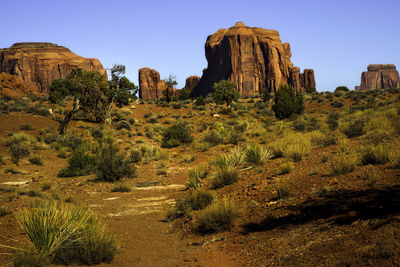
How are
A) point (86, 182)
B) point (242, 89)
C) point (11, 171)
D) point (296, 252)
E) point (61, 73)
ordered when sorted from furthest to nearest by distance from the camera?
point (61, 73) → point (242, 89) → point (11, 171) → point (86, 182) → point (296, 252)

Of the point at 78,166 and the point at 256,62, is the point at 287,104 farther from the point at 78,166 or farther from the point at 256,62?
the point at 256,62

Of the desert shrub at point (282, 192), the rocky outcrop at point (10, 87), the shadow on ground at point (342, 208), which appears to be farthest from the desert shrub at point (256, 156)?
the rocky outcrop at point (10, 87)

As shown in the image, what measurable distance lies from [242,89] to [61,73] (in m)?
68.4

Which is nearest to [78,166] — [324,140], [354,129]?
[324,140]

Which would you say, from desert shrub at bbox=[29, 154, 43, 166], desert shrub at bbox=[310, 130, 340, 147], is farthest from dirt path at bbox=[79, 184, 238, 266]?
desert shrub at bbox=[29, 154, 43, 166]

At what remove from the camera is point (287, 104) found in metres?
32.5

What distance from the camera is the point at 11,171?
46.4 feet

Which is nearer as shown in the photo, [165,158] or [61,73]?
[165,158]

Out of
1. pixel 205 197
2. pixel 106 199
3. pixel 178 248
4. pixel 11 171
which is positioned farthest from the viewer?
Result: pixel 11 171

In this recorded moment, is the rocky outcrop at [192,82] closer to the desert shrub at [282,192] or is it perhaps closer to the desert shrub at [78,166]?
the desert shrub at [78,166]

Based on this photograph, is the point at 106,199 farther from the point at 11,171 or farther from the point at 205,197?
the point at 11,171

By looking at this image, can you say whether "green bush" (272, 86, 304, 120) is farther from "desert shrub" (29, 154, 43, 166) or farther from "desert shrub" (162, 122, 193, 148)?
"desert shrub" (29, 154, 43, 166)

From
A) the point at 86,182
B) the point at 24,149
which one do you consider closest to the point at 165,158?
the point at 86,182

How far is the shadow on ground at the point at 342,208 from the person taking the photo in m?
4.73
